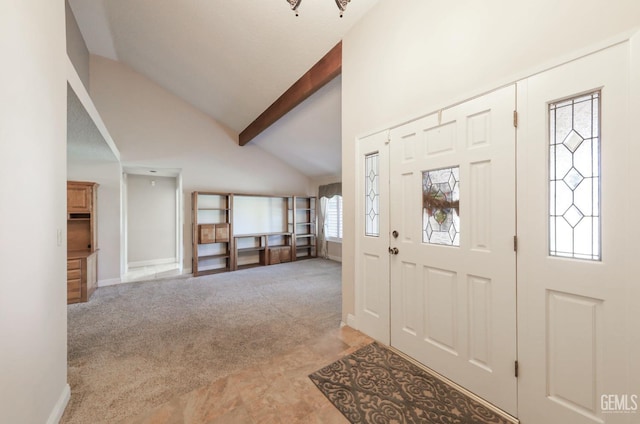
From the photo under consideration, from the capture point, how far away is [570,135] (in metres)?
1.28

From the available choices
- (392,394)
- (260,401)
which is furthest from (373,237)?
(260,401)

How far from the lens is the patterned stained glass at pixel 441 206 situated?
1742 millimetres

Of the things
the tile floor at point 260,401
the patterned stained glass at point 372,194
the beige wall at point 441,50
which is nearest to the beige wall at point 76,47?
the beige wall at point 441,50

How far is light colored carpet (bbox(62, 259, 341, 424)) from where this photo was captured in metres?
1.76

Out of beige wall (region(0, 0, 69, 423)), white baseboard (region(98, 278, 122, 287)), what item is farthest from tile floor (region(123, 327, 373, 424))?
white baseboard (region(98, 278, 122, 287))

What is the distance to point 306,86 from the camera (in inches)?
132

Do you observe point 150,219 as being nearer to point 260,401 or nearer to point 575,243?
point 260,401

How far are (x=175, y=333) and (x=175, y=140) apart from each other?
4.12 meters

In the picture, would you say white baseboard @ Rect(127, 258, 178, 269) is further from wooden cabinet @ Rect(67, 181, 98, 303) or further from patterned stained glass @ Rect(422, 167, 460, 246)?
patterned stained glass @ Rect(422, 167, 460, 246)

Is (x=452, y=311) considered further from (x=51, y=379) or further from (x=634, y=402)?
(x=51, y=379)

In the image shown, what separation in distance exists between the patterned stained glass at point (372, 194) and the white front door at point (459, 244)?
200 millimetres

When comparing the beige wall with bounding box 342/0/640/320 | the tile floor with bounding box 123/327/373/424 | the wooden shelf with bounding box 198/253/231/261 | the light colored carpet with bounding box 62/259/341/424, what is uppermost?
the beige wall with bounding box 342/0/640/320

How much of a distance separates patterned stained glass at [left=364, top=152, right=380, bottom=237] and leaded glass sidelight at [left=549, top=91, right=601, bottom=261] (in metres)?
1.22

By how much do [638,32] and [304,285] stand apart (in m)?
4.23
